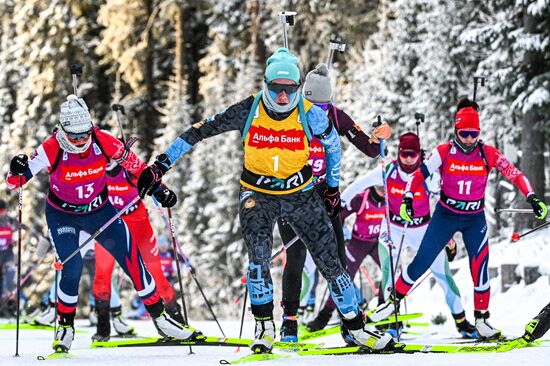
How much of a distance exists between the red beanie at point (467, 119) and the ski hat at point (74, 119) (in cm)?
330

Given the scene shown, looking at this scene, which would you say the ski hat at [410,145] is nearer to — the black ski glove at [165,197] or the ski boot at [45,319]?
the black ski glove at [165,197]

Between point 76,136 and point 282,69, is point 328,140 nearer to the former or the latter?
point 282,69

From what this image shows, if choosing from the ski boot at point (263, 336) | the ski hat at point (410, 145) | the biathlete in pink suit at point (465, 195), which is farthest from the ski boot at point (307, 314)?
the ski boot at point (263, 336)

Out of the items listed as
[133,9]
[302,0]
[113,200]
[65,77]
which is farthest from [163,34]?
[113,200]

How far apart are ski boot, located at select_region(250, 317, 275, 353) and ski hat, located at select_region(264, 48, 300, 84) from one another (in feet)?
5.74

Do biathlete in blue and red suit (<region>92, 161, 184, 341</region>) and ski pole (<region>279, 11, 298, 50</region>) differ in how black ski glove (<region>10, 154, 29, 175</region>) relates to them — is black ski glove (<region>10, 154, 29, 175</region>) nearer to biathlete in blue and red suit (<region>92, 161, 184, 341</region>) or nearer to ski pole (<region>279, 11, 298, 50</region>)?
biathlete in blue and red suit (<region>92, 161, 184, 341</region>)

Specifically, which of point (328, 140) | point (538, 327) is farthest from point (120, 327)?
point (538, 327)

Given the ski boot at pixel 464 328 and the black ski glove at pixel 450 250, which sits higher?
the black ski glove at pixel 450 250

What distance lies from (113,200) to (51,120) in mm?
29011

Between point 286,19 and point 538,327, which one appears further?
point 286,19

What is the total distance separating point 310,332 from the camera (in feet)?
34.4

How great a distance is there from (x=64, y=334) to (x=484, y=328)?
368cm

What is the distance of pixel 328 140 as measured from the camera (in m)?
7.58

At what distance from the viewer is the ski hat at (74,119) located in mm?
8227
